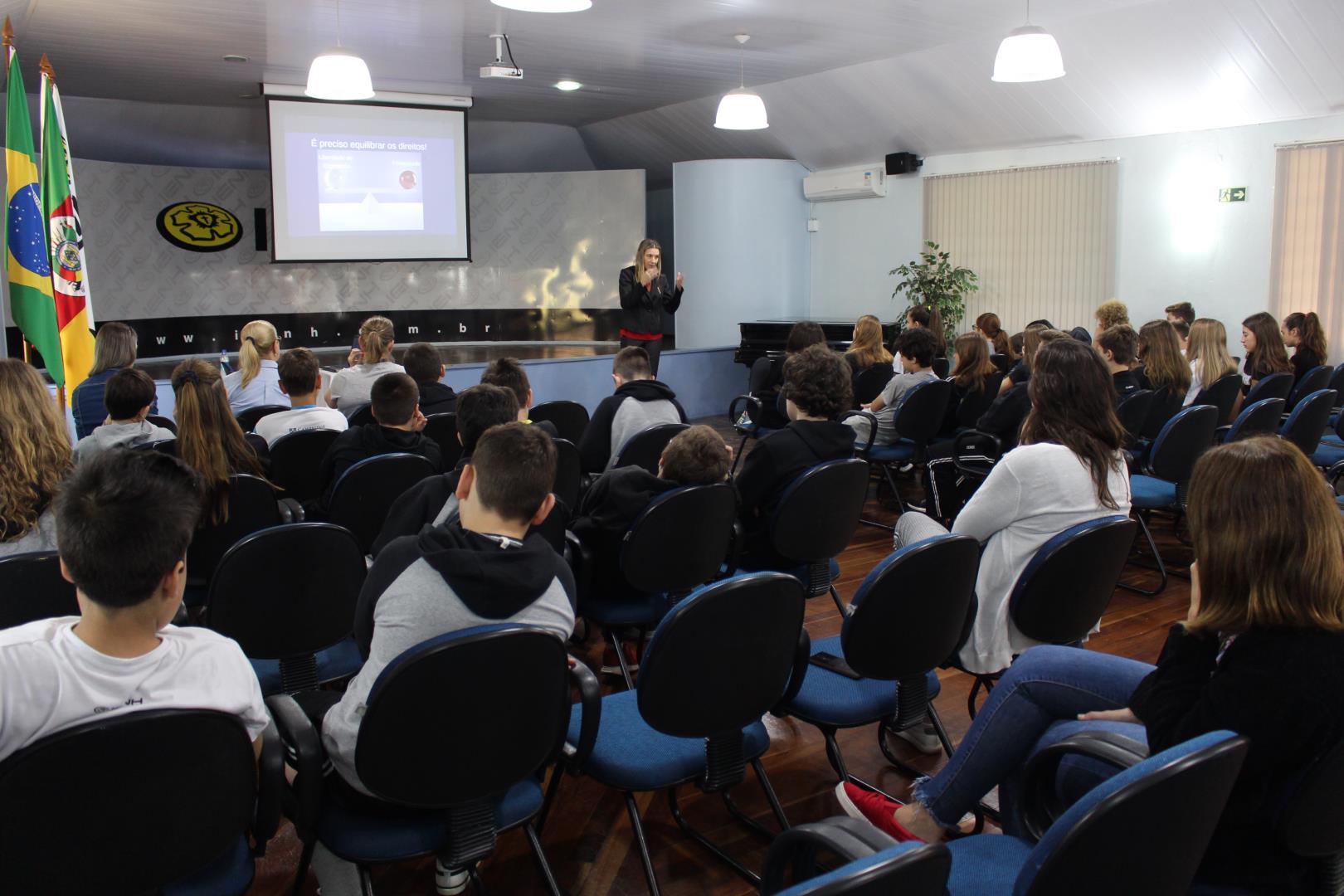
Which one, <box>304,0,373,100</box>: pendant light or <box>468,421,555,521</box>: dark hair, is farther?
<box>304,0,373,100</box>: pendant light

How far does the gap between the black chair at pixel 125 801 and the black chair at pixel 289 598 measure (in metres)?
1.02

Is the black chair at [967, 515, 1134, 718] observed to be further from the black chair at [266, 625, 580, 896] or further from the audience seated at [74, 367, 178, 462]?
the audience seated at [74, 367, 178, 462]

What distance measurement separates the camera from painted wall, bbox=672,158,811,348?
11203 millimetres

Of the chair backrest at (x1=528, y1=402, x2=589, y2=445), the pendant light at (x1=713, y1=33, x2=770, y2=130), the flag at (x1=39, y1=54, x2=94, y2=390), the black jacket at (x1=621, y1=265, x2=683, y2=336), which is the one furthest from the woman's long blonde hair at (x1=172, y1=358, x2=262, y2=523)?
the black jacket at (x1=621, y1=265, x2=683, y2=336)

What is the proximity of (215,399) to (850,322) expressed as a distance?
25.0 feet

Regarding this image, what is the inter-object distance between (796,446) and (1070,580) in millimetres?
1212

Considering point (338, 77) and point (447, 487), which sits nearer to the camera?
point (447, 487)

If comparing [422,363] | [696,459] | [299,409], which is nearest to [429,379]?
[422,363]

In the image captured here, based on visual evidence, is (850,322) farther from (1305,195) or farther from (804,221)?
(1305,195)

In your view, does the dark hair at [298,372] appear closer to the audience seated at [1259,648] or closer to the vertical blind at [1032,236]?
the audience seated at [1259,648]

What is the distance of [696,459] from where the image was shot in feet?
10.7

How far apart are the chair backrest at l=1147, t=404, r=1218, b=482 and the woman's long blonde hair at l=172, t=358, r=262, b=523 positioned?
4.07m

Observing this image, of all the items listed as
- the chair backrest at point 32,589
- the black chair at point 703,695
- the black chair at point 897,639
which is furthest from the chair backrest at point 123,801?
the black chair at point 897,639

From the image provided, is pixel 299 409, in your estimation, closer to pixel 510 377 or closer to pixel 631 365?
pixel 510 377
